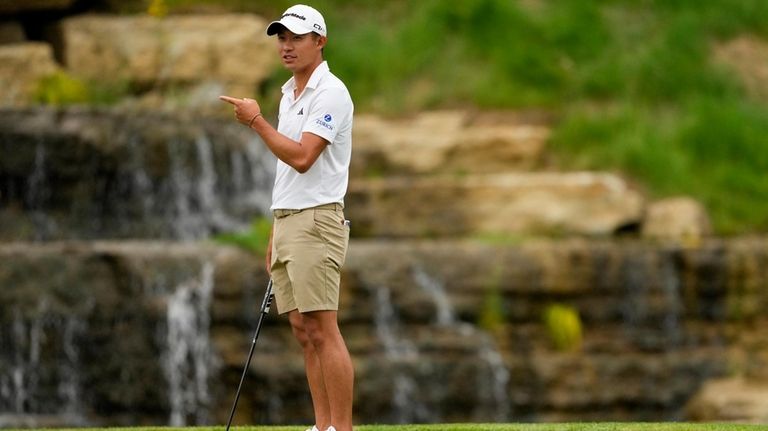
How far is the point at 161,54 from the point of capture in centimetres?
1800

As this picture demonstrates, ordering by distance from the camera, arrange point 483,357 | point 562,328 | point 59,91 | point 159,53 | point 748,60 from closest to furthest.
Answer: point 483,357 < point 562,328 < point 59,91 < point 159,53 < point 748,60

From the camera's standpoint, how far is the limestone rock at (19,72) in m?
17.0

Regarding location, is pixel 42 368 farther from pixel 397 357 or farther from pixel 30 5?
pixel 30 5

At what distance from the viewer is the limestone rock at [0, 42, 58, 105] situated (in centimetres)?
1700

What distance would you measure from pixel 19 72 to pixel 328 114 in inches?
463

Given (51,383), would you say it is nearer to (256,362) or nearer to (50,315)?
(50,315)

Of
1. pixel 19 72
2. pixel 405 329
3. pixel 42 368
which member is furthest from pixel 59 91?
pixel 405 329

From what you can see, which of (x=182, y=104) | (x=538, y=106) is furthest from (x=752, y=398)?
(x=182, y=104)

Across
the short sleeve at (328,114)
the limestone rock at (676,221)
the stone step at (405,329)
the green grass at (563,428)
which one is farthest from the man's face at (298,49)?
the limestone rock at (676,221)

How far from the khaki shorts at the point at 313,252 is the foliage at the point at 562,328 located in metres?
7.84

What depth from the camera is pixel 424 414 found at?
43.4 feet

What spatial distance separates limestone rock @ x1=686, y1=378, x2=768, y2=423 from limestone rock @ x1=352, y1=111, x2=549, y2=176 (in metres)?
4.36

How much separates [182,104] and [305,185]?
1184 centimetres

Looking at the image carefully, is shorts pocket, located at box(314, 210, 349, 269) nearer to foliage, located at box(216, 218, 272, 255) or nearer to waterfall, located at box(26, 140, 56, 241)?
foliage, located at box(216, 218, 272, 255)
